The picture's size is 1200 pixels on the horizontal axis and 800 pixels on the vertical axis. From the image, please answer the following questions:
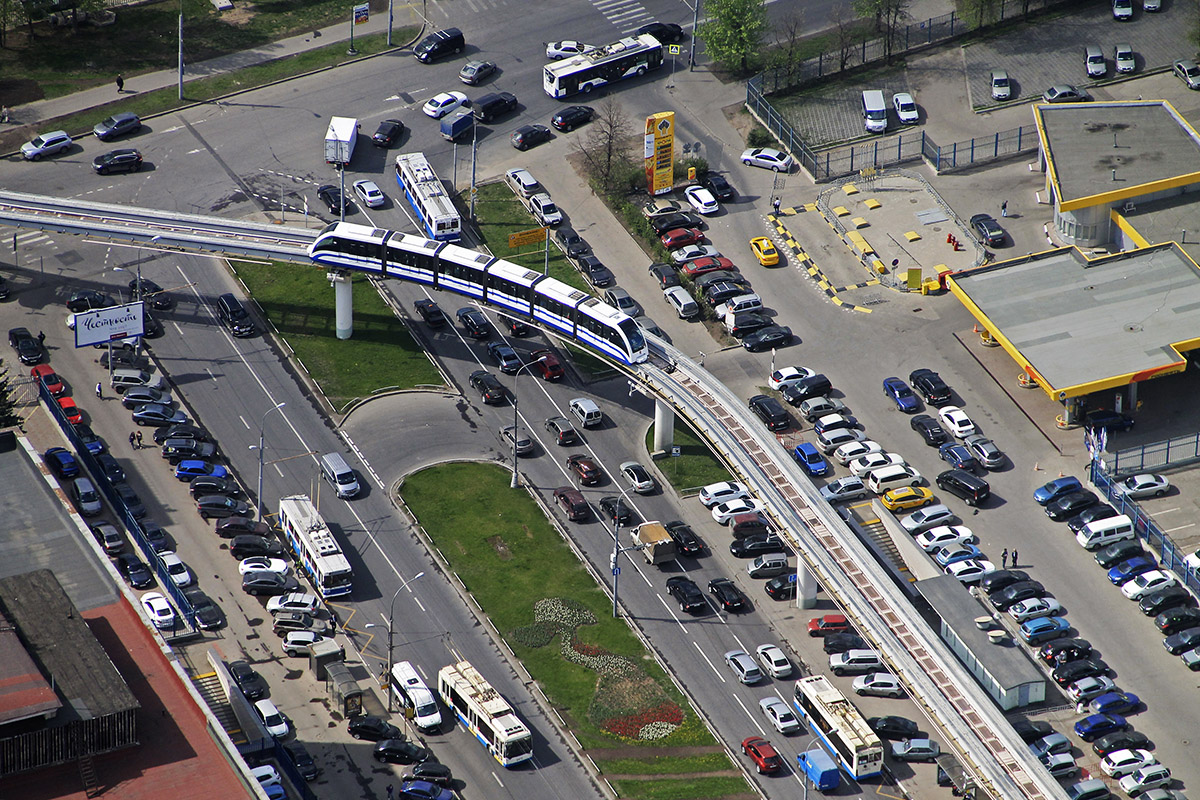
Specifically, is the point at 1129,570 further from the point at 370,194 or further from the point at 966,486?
the point at 370,194


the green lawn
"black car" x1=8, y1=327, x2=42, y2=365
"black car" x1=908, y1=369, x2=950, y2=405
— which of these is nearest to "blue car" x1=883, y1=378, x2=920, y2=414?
"black car" x1=908, y1=369, x2=950, y2=405

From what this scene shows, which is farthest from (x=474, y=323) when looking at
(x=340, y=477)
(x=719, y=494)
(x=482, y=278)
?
(x=719, y=494)

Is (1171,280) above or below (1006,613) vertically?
above

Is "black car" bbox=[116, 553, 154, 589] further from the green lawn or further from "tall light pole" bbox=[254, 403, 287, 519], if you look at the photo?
the green lawn

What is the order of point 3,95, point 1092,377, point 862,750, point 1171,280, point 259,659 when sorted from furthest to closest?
point 3,95, point 1171,280, point 1092,377, point 259,659, point 862,750

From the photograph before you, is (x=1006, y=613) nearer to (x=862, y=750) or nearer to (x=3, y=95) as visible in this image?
(x=862, y=750)

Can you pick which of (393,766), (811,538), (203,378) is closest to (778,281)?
(811,538)

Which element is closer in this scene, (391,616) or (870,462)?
(391,616)
